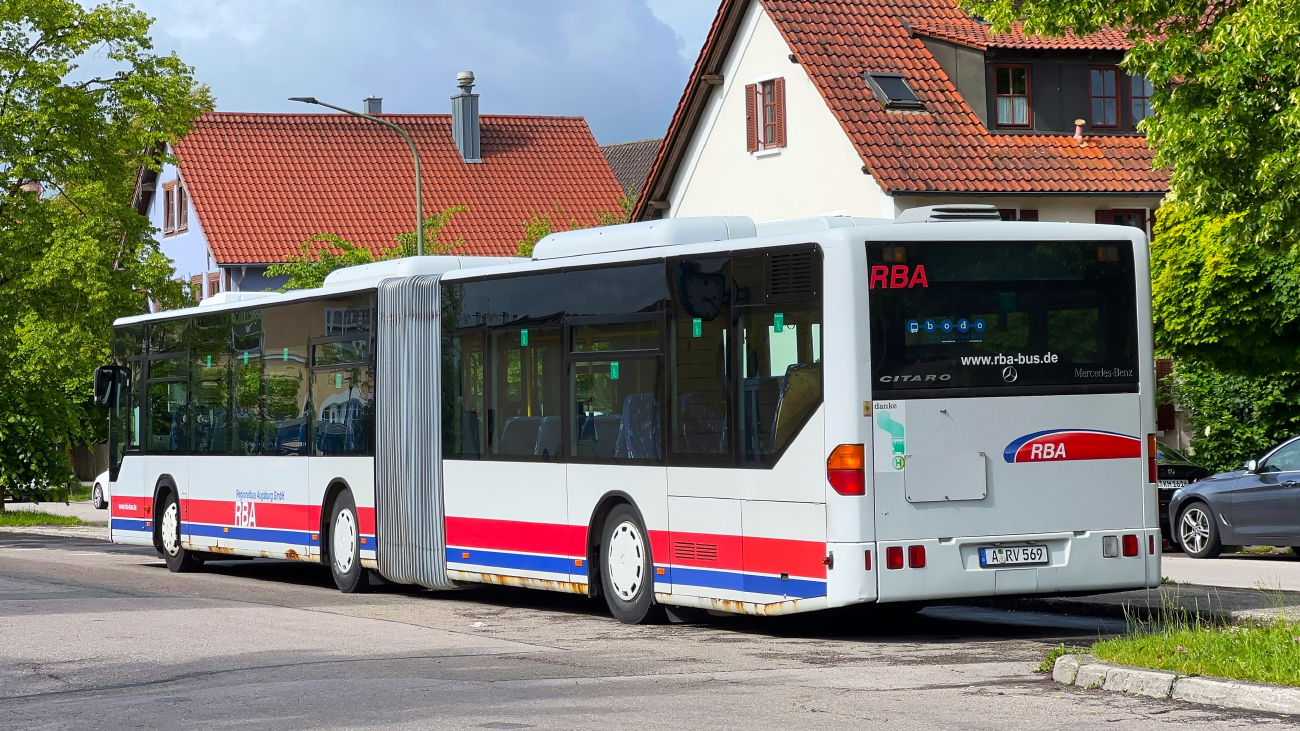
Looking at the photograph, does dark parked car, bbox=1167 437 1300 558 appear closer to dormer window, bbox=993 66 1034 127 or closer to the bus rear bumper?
the bus rear bumper

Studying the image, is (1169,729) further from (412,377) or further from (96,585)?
(96,585)

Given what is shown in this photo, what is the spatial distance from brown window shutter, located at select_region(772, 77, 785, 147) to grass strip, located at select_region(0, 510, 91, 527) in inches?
576

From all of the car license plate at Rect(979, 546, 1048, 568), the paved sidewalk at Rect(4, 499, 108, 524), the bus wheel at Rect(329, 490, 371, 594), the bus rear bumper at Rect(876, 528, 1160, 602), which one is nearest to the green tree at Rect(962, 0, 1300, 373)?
the bus rear bumper at Rect(876, 528, 1160, 602)

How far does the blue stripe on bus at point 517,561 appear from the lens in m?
14.9

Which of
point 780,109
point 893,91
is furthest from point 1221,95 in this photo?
point 780,109

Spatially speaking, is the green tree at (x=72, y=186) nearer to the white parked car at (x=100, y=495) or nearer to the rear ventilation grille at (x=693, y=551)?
the white parked car at (x=100, y=495)

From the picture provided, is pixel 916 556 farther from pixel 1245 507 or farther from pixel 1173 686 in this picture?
pixel 1245 507

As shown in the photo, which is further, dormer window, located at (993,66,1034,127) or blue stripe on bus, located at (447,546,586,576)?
dormer window, located at (993,66,1034,127)

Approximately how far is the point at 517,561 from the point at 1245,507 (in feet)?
31.9

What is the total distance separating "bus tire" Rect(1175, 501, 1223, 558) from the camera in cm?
2208

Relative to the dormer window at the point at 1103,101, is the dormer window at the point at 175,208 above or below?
above

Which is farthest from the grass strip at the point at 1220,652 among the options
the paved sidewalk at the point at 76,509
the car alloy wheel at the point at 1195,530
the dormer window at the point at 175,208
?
the dormer window at the point at 175,208

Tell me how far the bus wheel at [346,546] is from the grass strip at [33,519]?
59.7 feet

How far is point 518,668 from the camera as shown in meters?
11.4
